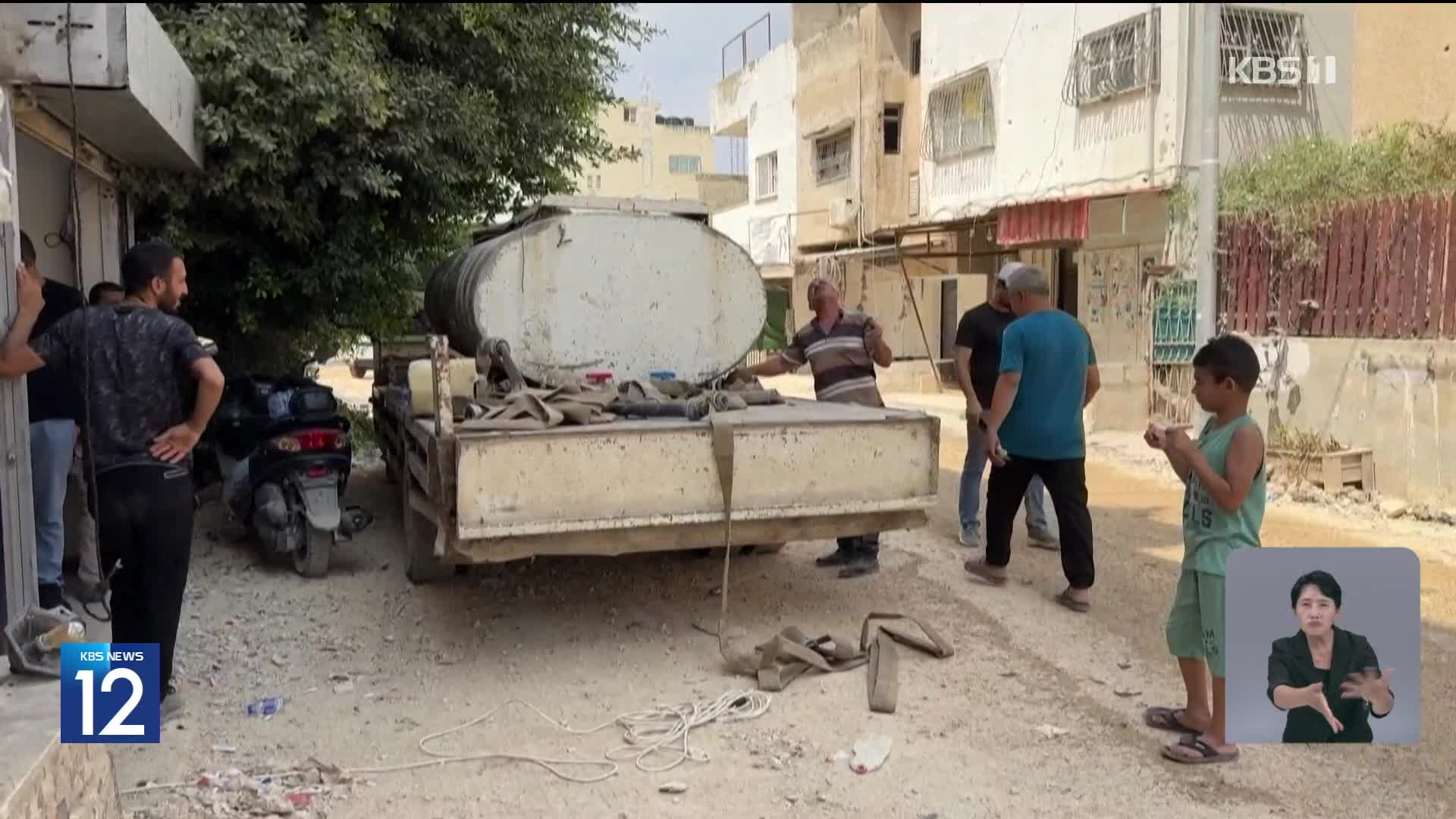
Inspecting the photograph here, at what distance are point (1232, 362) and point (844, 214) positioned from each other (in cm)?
1756

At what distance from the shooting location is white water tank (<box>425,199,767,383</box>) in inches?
215

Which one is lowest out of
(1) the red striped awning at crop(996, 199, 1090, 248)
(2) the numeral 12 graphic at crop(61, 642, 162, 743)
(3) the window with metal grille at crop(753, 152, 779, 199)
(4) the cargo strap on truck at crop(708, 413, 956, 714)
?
(4) the cargo strap on truck at crop(708, 413, 956, 714)

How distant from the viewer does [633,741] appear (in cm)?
388

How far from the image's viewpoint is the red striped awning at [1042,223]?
14125mm

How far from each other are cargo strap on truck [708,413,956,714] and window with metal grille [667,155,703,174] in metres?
35.1

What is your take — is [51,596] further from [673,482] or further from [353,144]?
[353,144]

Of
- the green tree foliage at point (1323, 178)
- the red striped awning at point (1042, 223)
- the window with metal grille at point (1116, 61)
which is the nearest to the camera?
the green tree foliage at point (1323, 178)

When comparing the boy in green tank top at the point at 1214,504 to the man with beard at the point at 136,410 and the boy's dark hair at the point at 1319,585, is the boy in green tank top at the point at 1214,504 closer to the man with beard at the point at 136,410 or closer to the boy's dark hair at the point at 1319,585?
the boy's dark hair at the point at 1319,585

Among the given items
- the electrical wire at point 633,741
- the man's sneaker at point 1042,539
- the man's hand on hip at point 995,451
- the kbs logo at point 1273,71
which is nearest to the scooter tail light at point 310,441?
the electrical wire at point 633,741

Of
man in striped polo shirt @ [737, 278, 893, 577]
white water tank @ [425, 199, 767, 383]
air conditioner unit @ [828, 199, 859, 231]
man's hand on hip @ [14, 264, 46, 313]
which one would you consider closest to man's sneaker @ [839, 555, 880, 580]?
man in striped polo shirt @ [737, 278, 893, 577]

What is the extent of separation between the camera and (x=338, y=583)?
5.80 metres

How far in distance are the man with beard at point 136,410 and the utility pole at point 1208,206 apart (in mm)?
8966

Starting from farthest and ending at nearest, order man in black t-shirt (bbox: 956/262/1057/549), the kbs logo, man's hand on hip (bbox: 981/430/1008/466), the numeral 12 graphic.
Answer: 1. the kbs logo
2. man in black t-shirt (bbox: 956/262/1057/549)
3. man's hand on hip (bbox: 981/430/1008/466)
4. the numeral 12 graphic

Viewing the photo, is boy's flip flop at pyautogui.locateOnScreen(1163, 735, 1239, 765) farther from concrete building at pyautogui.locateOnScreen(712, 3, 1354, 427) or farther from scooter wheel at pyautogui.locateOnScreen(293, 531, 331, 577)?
concrete building at pyautogui.locateOnScreen(712, 3, 1354, 427)
